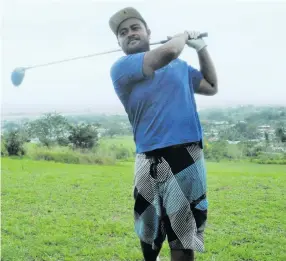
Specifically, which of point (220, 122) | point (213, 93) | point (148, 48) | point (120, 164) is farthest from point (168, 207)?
point (120, 164)

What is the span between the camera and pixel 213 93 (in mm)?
1904

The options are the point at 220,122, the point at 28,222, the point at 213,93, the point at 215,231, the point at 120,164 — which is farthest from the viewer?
the point at 120,164

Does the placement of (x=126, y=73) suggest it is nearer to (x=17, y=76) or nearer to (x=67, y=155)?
(x=17, y=76)

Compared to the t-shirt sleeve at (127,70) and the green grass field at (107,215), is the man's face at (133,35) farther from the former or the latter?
the green grass field at (107,215)

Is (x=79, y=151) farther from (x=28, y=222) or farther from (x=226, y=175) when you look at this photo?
(x=28, y=222)

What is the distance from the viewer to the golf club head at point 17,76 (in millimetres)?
2488

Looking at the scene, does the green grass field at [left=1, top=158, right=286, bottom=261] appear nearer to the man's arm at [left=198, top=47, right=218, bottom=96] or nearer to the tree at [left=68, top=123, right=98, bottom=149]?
the tree at [left=68, top=123, right=98, bottom=149]

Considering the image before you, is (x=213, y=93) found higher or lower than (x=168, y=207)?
higher

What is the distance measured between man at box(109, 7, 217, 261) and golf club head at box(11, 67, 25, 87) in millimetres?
850

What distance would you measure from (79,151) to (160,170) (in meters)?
6.63

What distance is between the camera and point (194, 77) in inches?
73.4

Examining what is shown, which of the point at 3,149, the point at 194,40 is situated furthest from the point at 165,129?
the point at 3,149

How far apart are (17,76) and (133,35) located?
Result: 0.94 metres

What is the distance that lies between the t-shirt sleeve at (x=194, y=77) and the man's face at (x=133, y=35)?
0.21 m
